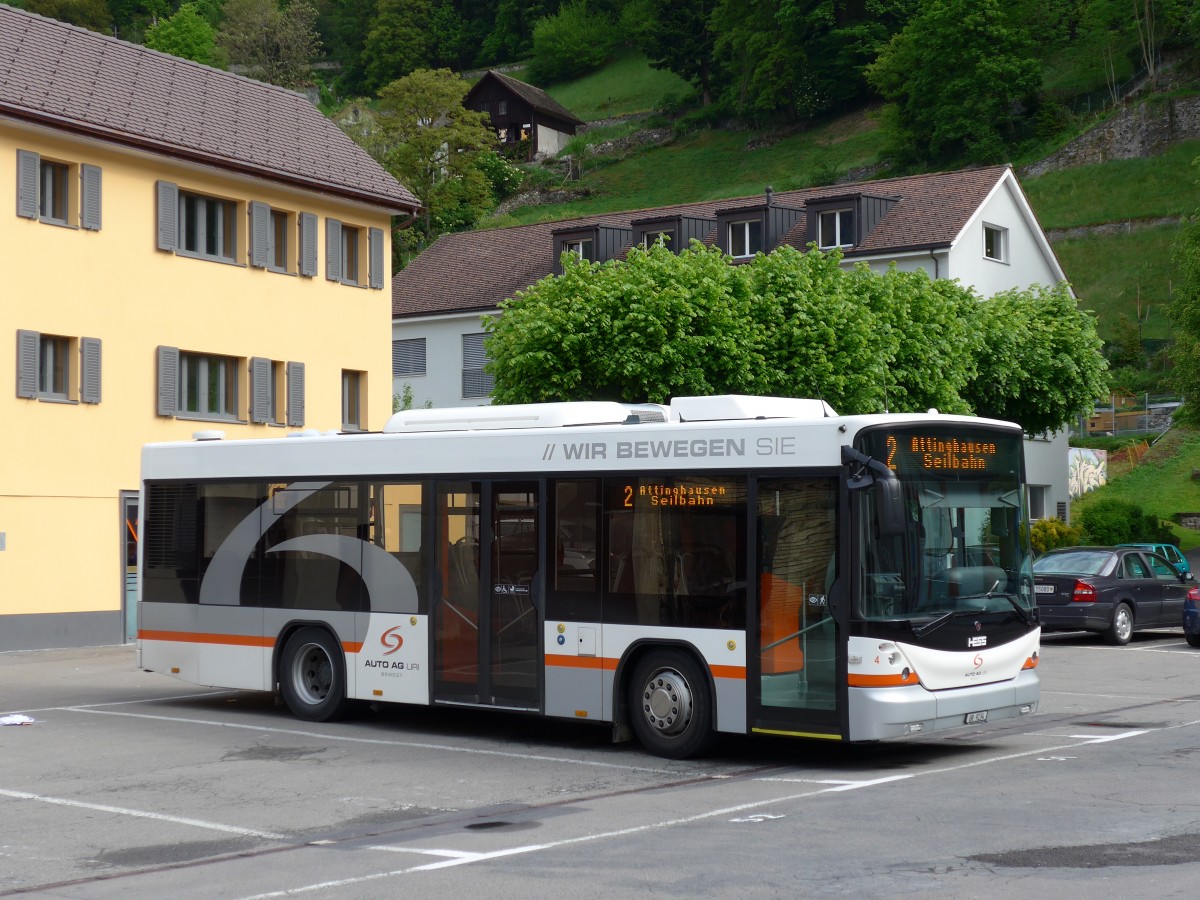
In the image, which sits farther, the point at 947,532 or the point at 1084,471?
the point at 1084,471

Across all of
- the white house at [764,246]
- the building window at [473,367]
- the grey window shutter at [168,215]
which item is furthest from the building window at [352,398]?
the building window at [473,367]

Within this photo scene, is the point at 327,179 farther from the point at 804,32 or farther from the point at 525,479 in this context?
the point at 804,32

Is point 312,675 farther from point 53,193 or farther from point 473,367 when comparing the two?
point 473,367

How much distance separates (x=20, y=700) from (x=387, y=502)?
6088 mm

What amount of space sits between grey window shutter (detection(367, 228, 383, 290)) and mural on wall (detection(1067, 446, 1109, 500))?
26.8 m

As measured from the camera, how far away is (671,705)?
1270cm

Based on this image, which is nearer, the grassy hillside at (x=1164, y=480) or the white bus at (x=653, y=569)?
the white bus at (x=653, y=569)

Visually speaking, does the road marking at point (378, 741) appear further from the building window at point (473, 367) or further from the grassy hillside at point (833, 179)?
the grassy hillside at point (833, 179)

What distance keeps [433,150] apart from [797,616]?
260ft

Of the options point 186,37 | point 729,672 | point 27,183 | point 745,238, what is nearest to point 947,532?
point 729,672

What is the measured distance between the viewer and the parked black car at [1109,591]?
82.3ft

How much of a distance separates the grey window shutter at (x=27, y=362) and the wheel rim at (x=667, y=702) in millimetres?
16782

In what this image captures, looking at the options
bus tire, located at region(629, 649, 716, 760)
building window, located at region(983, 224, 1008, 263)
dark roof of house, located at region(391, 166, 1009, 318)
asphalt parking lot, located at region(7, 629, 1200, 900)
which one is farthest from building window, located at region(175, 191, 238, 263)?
building window, located at region(983, 224, 1008, 263)

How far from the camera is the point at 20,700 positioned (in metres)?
17.9
